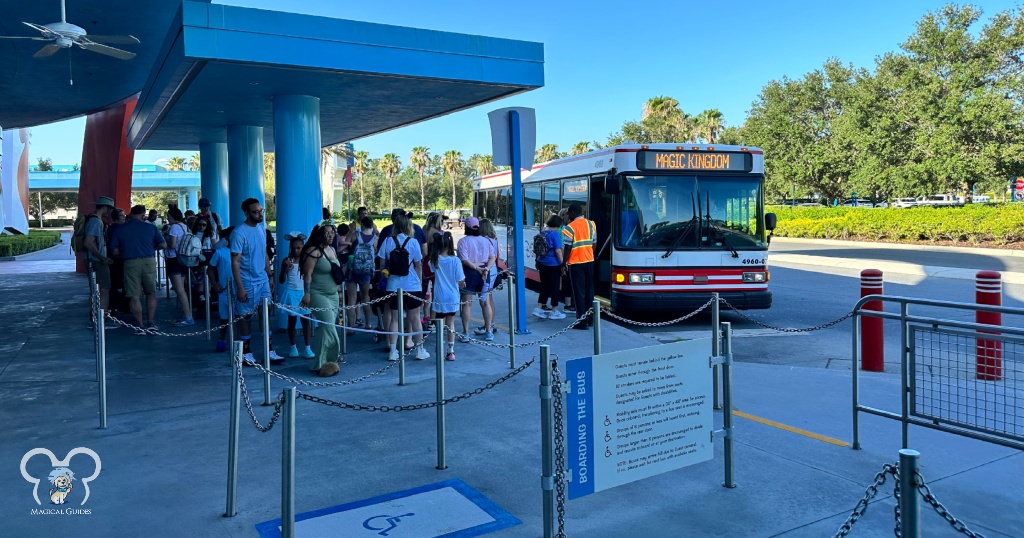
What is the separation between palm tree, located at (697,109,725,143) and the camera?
6638 cm

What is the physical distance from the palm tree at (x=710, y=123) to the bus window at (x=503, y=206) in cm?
5147

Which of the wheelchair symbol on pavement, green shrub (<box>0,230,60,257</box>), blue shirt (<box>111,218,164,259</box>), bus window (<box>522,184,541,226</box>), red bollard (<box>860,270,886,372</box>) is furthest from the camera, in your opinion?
green shrub (<box>0,230,60,257</box>)

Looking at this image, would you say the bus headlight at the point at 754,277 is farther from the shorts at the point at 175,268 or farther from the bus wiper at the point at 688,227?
the shorts at the point at 175,268

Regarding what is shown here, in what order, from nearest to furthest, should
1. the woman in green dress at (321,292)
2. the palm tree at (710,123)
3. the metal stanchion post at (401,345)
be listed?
the metal stanchion post at (401,345), the woman in green dress at (321,292), the palm tree at (710,123)

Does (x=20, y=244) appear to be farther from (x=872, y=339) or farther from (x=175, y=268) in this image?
(x=872, y=339)

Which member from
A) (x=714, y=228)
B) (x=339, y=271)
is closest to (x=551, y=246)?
(x=714, y=228)

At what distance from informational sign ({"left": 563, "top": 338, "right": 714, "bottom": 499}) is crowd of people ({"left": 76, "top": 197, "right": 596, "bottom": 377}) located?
2.69m

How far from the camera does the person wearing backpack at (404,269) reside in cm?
886

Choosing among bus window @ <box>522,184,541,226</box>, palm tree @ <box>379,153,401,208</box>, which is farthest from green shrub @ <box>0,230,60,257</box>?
palm tree @ <box>379,153,401,208</box>

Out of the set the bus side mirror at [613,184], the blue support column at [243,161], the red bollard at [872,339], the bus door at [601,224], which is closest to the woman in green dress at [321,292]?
the bus side mirror at [613,184]

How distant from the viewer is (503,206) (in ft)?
58.5

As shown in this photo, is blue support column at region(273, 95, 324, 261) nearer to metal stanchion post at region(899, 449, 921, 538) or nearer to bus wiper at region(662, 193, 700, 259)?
bus wiper at region(662, 193, 700, 259)

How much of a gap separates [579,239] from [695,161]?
219cm

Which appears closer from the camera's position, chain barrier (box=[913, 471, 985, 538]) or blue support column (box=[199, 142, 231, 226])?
chain barrier (box=[913, 471, 985, 538])
